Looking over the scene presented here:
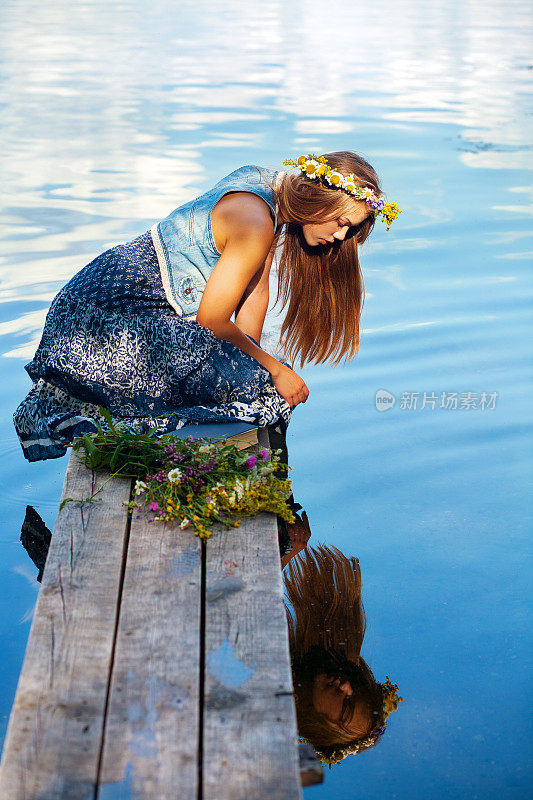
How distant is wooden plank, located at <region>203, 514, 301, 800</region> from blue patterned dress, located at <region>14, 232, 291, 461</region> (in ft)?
3.53

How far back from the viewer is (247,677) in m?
2.28

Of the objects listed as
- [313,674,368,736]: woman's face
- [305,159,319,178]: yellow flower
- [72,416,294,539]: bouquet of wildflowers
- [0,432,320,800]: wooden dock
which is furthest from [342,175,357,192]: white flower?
[313,674,368,736]: woman's face

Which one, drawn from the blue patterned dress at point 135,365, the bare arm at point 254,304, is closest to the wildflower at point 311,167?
the bare arm at point 254,304

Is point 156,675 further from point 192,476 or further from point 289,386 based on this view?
point 289,386

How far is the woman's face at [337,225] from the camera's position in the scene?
4.02 metres

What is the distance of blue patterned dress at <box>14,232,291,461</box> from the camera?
390cm

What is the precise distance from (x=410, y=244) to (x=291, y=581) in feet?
15.1

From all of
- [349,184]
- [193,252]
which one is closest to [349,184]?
[349,184]

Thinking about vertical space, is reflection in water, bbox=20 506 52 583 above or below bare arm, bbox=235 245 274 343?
below

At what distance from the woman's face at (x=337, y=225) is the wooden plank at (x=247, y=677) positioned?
163 cm

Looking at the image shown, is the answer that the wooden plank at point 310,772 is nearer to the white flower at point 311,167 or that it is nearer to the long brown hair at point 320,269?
the long brown hair at point 320,269

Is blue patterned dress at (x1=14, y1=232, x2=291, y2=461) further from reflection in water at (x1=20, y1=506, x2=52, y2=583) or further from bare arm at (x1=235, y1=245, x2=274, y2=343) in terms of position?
bare arm at (x1=235, y1=245, x2=274, y2=343)

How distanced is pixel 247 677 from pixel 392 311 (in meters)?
4.24

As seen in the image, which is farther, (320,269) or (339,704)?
(320,269)
